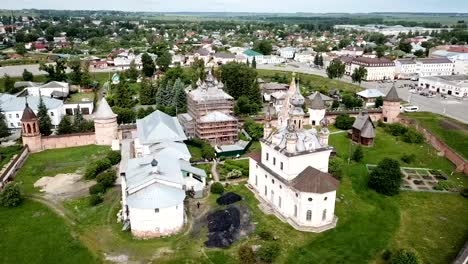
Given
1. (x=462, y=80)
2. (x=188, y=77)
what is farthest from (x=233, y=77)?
(x=462, y=80)

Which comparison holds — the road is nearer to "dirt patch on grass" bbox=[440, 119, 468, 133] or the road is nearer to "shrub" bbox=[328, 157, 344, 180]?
"dirt patch on grass" bbox=[440, 119, 468, 133]

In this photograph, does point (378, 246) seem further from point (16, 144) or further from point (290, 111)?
point (16, 144)

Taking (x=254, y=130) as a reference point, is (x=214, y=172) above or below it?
below

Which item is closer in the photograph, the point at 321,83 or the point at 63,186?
the point at 63,186

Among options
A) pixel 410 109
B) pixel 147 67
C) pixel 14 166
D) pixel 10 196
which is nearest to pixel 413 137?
pixel 410 109

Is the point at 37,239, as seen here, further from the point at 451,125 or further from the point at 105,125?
the point at 451,125

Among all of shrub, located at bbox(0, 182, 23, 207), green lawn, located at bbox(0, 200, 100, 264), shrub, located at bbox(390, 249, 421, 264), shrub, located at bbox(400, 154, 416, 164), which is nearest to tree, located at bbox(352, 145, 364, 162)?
shrub, located at bbox(400, 154, 416, 164)

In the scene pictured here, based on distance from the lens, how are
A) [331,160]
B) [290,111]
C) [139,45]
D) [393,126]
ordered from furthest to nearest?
[139,45]
[393,126]
[331,160]
[290,111]
